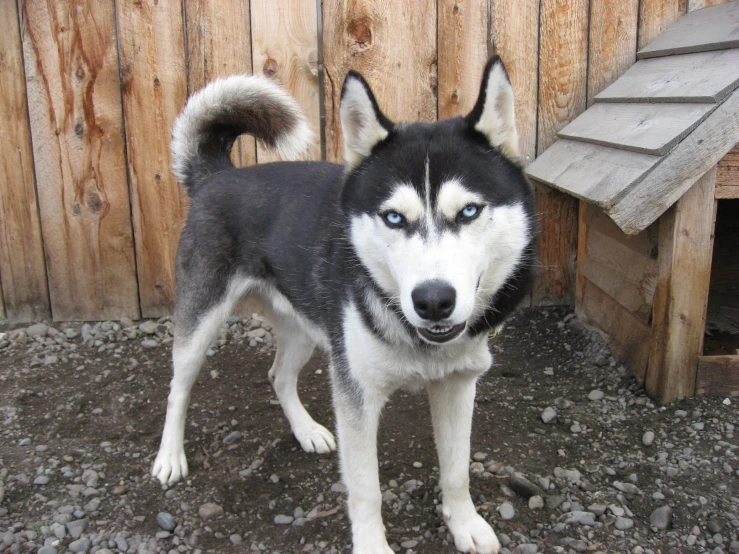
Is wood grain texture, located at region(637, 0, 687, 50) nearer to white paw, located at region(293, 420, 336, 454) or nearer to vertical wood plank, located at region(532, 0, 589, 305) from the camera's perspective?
vertical wood plank, located at region(532, 0, 589, 305)

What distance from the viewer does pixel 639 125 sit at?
3.02 metres

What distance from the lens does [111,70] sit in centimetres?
373

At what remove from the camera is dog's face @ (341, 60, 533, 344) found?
1.76m

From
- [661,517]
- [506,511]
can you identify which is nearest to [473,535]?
[506,511]

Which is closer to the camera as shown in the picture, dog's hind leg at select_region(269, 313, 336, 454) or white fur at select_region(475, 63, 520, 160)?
white fur at select_region(475, 63, 520, 160)

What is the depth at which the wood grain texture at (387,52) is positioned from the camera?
3.71m

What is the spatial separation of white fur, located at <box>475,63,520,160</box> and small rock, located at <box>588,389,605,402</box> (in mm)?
1553

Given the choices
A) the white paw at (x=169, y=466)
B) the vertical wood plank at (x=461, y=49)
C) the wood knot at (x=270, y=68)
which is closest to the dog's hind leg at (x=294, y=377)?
the white paw at (x=169, y=466)

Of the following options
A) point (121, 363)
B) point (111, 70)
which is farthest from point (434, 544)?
point (111, 70)

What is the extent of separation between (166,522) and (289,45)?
2657 millimetres

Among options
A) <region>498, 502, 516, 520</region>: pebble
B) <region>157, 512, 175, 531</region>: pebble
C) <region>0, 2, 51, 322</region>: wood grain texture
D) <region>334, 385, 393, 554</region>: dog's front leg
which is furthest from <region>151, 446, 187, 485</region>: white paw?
<region>0, 2, 51, 322</region>: wood grain texture

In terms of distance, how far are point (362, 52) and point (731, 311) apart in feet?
8.73

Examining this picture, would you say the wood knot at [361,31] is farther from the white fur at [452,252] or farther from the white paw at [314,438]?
the white paw at [314,438]

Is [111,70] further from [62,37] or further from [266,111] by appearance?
[266,111]
